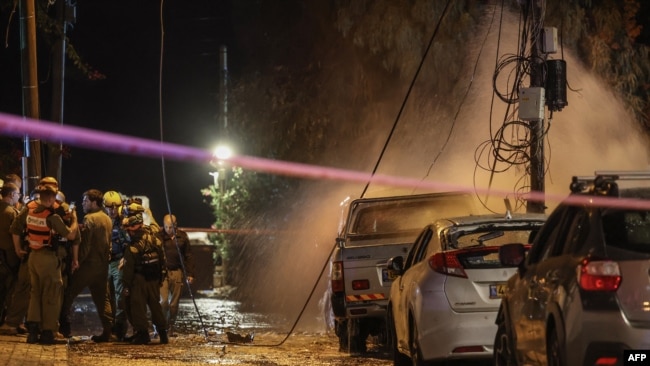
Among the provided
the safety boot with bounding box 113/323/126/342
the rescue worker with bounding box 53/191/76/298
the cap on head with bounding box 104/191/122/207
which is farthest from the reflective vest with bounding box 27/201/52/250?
the cap on head with bounding box 104/191/122/207

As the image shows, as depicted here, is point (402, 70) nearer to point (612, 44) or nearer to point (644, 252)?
point (612, 44)

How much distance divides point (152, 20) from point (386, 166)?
56.3 ft

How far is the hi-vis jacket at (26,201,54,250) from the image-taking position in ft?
45.9

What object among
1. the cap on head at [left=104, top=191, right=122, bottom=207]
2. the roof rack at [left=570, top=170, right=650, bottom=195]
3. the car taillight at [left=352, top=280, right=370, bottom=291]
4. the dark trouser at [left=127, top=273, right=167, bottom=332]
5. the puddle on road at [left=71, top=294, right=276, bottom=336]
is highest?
the roof rack at [left=570, top=170, right=650, bottom=195]

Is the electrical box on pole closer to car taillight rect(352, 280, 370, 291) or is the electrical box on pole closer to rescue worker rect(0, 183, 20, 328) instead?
car taillight rect(352, 280, 370, 291)

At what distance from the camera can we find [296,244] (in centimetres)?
2789

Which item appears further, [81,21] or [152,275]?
[81,21]

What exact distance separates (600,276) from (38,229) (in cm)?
845

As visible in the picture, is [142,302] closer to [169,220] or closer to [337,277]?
[337,277]

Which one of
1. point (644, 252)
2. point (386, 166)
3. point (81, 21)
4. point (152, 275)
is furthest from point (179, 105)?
point (644, 252)

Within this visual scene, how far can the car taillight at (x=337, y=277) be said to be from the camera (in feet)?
47.4

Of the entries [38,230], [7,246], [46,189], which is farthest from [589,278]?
[7,246]

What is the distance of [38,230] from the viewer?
551 inches

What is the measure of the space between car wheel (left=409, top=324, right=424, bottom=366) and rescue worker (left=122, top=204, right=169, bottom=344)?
5091 mm
